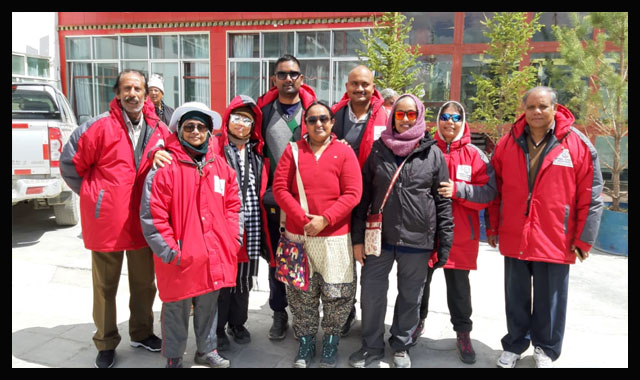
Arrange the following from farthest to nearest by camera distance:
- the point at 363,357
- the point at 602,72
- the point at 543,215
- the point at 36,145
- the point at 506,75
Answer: the point at 506,75, the point at 602,72, the point at 36,145, the point at 363,357, the point at 543,215

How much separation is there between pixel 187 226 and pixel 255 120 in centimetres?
111

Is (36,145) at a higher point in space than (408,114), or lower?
lower

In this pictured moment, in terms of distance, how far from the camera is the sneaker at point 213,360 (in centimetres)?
327

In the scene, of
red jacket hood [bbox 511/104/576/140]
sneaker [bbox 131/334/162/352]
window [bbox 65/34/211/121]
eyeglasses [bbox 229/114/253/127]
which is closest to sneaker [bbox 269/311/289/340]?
sneaker [bbox 131/334/162/352]

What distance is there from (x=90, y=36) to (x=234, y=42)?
499 cm

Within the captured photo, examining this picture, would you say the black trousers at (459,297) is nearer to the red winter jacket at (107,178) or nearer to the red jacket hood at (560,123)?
the red jacket hood at (560,123)

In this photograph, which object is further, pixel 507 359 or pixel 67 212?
pixel 67 212

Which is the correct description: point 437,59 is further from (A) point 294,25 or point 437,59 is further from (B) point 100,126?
(B) point 100,126

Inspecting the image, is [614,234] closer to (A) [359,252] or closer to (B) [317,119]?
(A) [359,252]

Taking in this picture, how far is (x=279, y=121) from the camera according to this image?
3705 mm

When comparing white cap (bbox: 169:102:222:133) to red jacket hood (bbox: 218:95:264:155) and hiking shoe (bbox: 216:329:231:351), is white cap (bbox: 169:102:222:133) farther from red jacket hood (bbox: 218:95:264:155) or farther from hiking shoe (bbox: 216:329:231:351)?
hiking shoe (bbox: 216:329:231:351)

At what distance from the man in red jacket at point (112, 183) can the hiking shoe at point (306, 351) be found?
1307 millimetres

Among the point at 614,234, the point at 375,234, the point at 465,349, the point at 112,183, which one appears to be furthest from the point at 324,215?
the point at 614,234

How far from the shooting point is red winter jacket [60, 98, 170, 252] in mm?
3051
